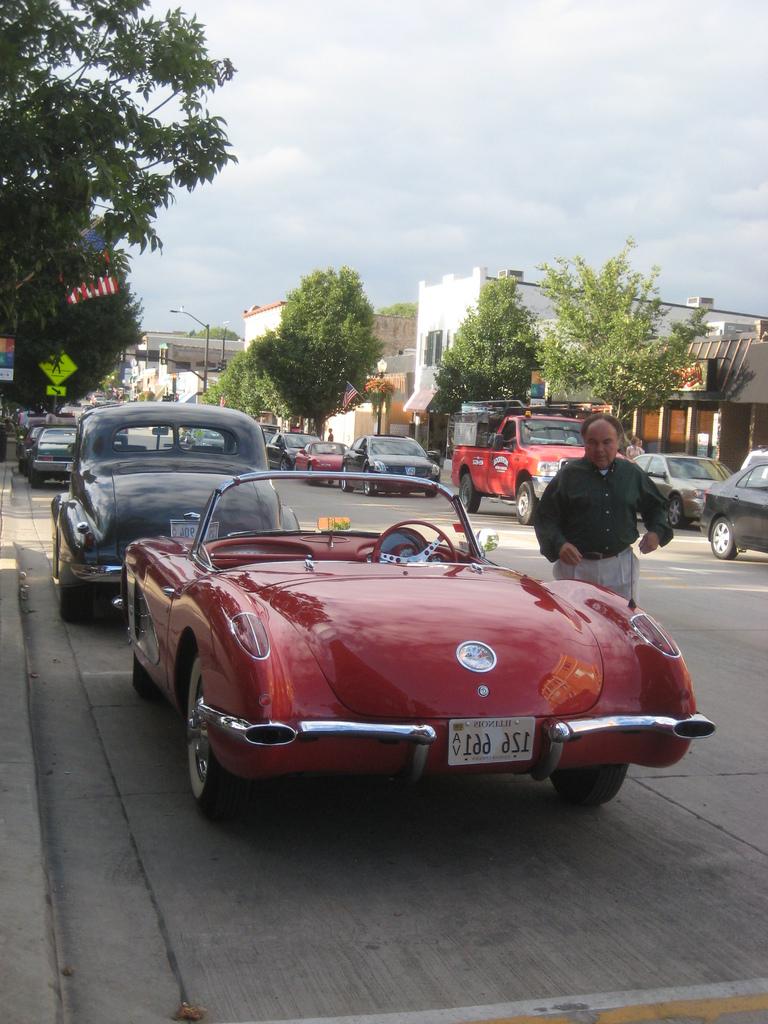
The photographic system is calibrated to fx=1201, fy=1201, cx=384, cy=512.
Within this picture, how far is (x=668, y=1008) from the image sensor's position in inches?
138

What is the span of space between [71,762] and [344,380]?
2327 inches

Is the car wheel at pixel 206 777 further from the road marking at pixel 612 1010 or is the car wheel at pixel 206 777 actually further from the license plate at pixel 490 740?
the road marking at pixel 612 1010

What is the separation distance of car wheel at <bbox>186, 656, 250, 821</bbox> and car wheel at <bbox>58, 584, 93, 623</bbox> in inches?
192

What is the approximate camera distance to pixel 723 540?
18.5m

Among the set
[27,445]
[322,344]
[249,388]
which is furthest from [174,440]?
[249,388]

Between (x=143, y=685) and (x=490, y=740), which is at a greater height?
(x=490, y=740)

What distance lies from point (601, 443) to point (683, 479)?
752 inches

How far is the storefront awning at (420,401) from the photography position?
56812 millimetres

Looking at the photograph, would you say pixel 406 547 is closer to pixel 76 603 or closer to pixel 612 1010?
pixel 612 1010

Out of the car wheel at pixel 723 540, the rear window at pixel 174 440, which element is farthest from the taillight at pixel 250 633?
the car wheel at pixel 723 540

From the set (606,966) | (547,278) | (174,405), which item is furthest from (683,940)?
(547,278)

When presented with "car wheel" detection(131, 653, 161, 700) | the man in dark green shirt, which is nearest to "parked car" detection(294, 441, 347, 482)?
"car wheel" detection(131, 653, 161, 700)

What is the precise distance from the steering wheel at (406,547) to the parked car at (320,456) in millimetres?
32193

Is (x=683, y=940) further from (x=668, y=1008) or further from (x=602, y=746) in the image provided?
(x=602, y=746)
